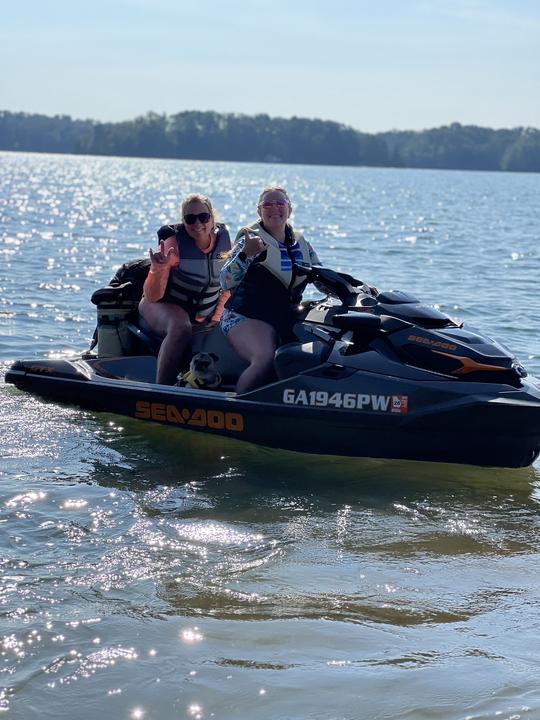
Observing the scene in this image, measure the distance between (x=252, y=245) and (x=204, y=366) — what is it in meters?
1.00

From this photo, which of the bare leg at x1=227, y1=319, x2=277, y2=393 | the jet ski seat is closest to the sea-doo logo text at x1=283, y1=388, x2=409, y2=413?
the jet ski seat

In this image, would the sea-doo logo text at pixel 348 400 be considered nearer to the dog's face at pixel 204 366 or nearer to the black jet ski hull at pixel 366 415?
the black jet ski hull at pixel 366 415

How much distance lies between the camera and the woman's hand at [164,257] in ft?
24.4

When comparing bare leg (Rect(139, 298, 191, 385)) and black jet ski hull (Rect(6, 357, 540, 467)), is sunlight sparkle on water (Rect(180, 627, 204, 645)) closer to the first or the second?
black jet ski hull (Rect(6, 357, 540, 467))

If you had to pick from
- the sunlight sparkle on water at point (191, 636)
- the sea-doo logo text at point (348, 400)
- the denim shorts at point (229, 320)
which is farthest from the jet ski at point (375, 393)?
the sunlight sparkle on water at point (191, 636)

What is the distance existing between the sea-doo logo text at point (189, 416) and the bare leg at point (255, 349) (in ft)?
0.66

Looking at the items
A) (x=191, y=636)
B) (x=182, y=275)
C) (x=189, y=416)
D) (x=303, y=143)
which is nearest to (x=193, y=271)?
(x=182, y=275)

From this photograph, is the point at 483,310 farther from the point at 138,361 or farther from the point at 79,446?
the point at 79,446

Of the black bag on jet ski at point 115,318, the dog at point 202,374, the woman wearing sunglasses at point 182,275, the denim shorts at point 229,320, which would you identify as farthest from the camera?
the black bag on jet ski at point 115,318

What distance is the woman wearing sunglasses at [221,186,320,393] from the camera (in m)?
6.98

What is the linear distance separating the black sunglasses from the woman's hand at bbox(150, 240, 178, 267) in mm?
213

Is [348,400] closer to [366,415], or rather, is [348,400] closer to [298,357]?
[366,415]

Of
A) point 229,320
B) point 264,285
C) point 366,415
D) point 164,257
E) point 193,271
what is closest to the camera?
point 366,415

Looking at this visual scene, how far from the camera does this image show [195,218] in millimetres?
7465
